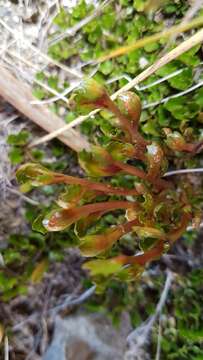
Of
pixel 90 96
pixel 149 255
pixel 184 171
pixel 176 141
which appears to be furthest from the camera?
pixel 184 171

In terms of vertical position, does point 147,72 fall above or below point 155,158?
above

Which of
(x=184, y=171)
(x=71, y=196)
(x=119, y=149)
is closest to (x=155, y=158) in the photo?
(x=119, y=149)

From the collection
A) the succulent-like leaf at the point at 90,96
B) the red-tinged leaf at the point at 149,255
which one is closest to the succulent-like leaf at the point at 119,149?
the succulent-like leaf at the point at 90,96

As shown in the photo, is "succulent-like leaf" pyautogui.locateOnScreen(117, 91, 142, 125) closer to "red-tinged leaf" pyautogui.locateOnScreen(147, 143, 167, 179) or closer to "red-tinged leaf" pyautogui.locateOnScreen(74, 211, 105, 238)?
"red-tinged leaf" pyautogui.locateOnScreen(147, 143, 167, 179)

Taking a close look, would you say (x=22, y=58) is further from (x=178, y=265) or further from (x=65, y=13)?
(x=178, y=265)

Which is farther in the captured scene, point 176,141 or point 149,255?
point 176,141

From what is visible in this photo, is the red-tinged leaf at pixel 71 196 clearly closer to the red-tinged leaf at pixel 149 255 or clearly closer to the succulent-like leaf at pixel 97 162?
the succulent-like leaf at pixel 97 162

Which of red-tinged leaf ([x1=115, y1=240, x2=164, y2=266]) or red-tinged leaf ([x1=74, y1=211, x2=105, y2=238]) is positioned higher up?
red-tinged leaf ([x1=74, y1=211, x2=105, y2=238])

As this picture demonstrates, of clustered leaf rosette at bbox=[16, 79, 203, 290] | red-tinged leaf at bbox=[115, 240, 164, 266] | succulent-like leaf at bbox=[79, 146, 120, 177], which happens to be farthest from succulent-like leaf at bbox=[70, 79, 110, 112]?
red-tinged leaf at bbox=[115, 240, 164, 266]

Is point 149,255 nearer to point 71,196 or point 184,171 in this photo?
point 71,196
